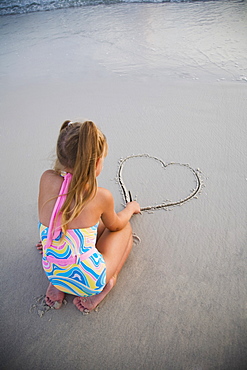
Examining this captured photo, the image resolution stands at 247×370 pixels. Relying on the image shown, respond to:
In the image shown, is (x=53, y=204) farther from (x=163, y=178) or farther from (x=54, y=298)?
(x=163, y=178)

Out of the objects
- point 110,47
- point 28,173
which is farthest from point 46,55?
point 28,173

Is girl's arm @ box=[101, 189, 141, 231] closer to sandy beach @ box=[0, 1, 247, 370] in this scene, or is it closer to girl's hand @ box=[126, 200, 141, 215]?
girl's hand @ box=[126, 200, 141, 215]

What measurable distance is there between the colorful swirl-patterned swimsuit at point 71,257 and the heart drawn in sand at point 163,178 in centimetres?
83

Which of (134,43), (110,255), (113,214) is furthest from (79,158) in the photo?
(134,43)

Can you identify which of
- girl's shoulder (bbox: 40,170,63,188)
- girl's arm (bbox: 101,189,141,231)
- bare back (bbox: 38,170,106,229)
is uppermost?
girl's shoulder (bbox: 40,170,63,188)

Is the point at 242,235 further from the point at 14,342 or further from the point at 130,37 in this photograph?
the point at 130,37

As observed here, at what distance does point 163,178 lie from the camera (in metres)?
2.69

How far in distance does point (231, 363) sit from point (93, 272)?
0.81 meters

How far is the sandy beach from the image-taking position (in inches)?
66.3

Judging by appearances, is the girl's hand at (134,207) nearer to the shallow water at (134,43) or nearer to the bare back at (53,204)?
the bare back at (53,204)

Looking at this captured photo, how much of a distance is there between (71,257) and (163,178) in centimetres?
127

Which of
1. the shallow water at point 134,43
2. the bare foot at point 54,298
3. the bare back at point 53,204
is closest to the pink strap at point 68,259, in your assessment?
the bare back at point 53,204

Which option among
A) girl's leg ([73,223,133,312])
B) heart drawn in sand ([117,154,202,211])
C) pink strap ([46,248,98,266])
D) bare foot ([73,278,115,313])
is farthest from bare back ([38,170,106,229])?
heart drawn in sand ([117,154,202,211])

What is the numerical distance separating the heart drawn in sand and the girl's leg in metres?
0.48
